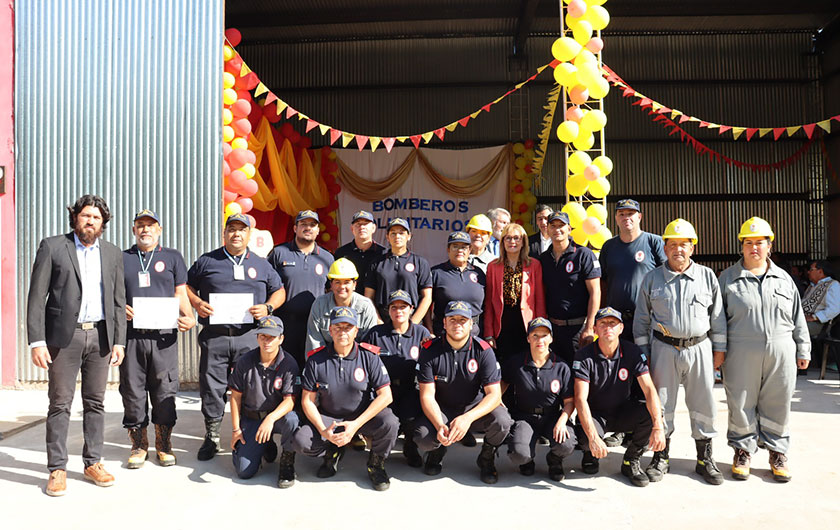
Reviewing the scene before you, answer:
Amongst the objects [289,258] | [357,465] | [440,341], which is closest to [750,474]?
[440,341]

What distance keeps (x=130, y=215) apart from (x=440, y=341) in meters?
4.16

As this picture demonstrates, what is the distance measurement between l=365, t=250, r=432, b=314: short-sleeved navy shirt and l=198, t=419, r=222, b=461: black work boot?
1.39 m

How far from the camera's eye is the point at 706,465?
3631 millimetres

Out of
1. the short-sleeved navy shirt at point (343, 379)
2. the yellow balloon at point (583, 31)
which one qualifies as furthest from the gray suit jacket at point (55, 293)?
the yellow balloon at point (583, 31)

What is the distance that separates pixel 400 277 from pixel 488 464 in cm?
140

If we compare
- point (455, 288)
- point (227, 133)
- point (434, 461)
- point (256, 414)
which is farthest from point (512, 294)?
point (227, 133)

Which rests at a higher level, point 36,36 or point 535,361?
point 36,36

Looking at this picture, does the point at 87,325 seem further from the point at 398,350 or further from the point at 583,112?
the point at 583,112

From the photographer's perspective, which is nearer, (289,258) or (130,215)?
(289,258)

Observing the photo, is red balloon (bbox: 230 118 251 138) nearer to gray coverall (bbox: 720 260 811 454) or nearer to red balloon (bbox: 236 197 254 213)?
red balloon (bbox: 236 197 254 213)

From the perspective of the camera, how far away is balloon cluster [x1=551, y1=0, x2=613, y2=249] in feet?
20.5

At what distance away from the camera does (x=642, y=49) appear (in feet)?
42.7

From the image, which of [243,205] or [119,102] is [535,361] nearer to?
[243,205]

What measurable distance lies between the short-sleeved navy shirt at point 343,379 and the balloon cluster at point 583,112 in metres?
3.30
